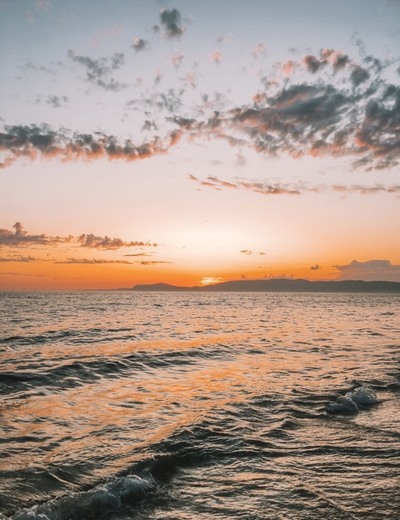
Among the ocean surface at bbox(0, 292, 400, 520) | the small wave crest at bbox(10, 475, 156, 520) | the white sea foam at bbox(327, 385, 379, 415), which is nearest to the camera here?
the small wave crest at bbox(10, 475, 156, 520)

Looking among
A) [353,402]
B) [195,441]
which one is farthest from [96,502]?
[353,402]

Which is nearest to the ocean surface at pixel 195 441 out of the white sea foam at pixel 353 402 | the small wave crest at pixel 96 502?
the small wave crest at pixel 96 502

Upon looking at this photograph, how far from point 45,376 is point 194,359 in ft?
24.7

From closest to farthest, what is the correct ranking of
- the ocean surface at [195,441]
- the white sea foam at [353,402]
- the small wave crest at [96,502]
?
the small wave crest at [96,502] → the ocean surface at [195,441] → the white sea foam at [353,402]

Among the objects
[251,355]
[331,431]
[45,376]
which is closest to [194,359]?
[251,355]

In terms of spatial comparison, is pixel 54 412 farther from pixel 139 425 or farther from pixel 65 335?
pixel 65 335

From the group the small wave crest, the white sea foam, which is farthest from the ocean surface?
the white sea foam

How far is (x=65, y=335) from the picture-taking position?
28812 millimetres

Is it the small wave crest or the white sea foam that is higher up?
the small wave crest

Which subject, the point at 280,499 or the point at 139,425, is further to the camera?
the point at 139,425

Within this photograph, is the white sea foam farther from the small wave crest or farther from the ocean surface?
the small wave crest

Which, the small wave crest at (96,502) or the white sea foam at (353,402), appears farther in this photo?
the white sea foam at (353,402)

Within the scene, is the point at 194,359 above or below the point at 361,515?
below

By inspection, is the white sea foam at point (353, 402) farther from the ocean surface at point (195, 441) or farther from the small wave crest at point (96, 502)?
the small wave crest at point (96, 502)
